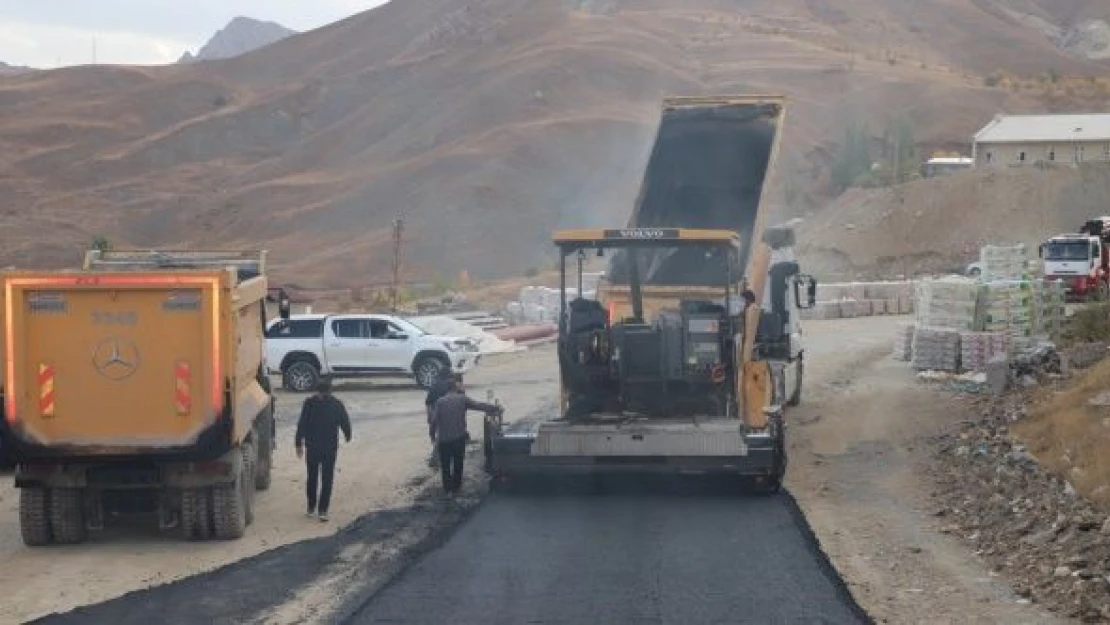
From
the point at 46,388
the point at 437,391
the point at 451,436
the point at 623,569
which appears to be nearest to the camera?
the point at 623,569

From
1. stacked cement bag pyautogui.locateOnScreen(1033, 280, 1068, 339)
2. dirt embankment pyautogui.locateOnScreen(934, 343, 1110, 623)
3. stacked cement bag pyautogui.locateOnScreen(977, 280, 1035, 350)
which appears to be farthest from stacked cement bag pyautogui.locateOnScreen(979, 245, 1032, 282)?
dirt embankment pyautogui.locateOnScreen(934, 343, 1110, 623)

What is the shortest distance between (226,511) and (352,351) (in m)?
17.8

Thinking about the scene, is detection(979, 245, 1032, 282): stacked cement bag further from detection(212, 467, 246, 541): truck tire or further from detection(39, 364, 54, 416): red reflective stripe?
detection(39, 364, 54, 416): red reflective stripe

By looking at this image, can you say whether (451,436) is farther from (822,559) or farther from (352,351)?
(352,351)

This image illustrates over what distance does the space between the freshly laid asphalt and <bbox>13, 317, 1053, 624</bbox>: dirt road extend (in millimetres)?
31

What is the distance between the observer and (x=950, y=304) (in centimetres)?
3017

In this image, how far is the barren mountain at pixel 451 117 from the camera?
85688 mm

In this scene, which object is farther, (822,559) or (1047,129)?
(1047,129)

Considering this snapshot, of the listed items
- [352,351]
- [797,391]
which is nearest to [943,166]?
[352,351]

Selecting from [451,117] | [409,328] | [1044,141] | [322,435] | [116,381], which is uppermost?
[451,117]

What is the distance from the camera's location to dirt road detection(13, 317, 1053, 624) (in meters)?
11.5

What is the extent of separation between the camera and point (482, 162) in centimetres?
8912

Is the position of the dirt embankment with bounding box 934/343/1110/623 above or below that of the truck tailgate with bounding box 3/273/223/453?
below

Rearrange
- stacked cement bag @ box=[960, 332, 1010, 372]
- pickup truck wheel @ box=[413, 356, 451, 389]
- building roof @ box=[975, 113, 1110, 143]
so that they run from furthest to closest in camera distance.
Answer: building roof @ box=[975, 113, 1110, 143] < pickup truck wheel @ box=[413, 356, 451, 389] < stacked cement bag @ box=[960, 332, 1010, 372]
